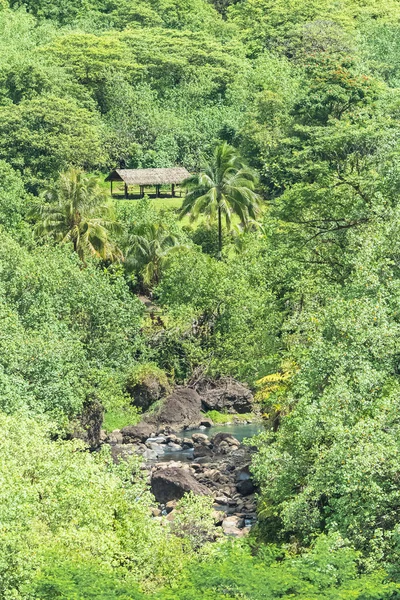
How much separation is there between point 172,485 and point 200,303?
65.0 feet

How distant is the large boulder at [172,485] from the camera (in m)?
40.7

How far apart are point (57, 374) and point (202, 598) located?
2170 cm

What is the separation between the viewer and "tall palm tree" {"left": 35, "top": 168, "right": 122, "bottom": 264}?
63.1 m

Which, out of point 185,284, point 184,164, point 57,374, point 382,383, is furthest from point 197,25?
point 382,383

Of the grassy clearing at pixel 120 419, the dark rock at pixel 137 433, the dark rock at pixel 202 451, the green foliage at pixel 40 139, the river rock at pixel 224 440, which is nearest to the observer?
the dark rock at pixel 202 451

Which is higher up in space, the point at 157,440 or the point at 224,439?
the point at 224,439

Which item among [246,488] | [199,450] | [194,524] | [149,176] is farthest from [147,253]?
[194,524]

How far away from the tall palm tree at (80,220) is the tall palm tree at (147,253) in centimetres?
142

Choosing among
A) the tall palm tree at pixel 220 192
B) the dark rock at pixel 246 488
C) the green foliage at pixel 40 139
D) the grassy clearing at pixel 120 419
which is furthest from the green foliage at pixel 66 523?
the green foliage at pixel 40 139

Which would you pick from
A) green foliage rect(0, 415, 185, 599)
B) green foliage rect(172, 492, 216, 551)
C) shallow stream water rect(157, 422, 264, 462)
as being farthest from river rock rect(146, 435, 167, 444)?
green foliage rect(172, 492, 216, 551)

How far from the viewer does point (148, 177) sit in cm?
8656

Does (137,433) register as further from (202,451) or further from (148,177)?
(148,177)

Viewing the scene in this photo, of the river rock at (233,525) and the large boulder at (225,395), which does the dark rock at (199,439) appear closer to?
the large boulder at (225,395)

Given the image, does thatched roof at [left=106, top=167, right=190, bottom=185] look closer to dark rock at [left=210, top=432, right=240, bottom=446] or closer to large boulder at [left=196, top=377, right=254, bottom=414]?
large boulder at [left=196, top=377, right=254, bottom=414]
